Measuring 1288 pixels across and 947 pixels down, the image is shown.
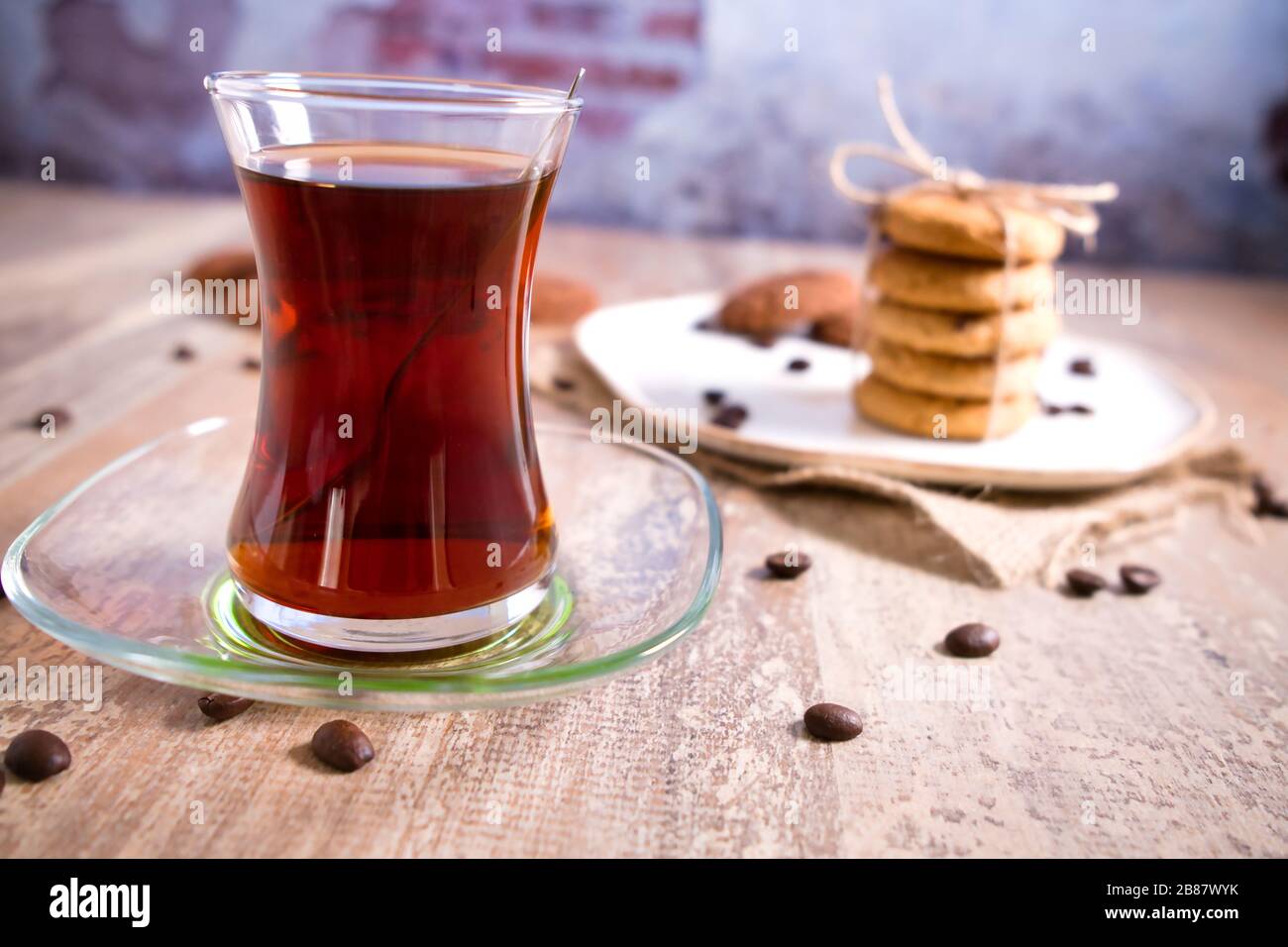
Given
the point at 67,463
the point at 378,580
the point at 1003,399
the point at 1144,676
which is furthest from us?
the point at 1003,399

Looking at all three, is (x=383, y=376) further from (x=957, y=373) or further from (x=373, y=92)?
(x=957, y=373)

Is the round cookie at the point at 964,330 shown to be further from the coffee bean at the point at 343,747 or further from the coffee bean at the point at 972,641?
the coffee bean at the point at 343,747

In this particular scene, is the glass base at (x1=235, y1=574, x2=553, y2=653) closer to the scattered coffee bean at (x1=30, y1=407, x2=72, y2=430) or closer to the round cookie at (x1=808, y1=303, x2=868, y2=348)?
the scattered coffee bean at (x1=30, y1=407, x2=72, y2=430)

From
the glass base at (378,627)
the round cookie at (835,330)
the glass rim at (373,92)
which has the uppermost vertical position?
the glass rim at (373,92)

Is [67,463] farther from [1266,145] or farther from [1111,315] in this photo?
[1266,145]

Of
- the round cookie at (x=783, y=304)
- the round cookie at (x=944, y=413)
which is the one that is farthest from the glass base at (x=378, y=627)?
the round cookie at (x=783, y=304)

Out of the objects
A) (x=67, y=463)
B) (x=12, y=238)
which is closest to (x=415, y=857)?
(x=67, y=463)
